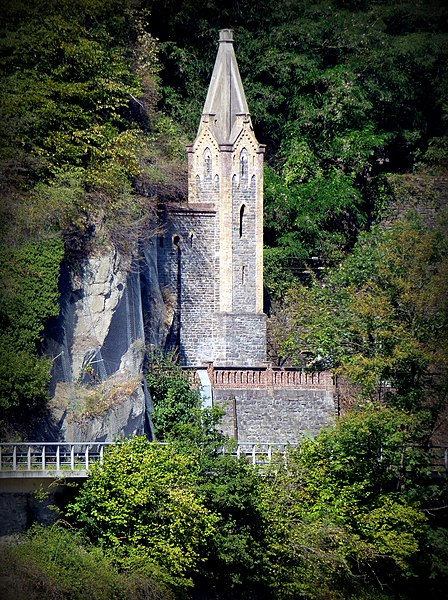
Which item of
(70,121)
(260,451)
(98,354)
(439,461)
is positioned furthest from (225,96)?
(439,461)

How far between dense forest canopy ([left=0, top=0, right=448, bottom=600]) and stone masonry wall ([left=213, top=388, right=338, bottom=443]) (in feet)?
3.47

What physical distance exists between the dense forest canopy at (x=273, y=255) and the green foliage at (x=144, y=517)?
0.06m

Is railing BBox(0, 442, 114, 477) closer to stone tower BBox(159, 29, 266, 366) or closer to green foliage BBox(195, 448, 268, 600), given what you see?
green foliage BBox(195, 448, 268, 600)

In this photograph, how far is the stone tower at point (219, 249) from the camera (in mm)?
63688

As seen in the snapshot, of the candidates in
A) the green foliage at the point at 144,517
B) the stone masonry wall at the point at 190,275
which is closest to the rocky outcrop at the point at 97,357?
the green foliage at the point at 144,517

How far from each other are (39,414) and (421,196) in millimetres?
21597

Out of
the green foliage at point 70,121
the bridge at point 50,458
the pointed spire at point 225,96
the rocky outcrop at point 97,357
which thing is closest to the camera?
the bridge at point 50,458

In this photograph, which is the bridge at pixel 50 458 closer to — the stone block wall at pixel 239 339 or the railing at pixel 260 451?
the railing at pixel 260 451

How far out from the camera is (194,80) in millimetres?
69938

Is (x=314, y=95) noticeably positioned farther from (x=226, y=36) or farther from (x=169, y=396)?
(x=169, y=396)

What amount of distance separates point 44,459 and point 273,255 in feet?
56.2

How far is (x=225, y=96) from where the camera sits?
64.9m

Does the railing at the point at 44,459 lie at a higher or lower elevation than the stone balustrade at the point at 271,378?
lower

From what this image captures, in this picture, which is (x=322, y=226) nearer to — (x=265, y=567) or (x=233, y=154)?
(x=233, y=154)
